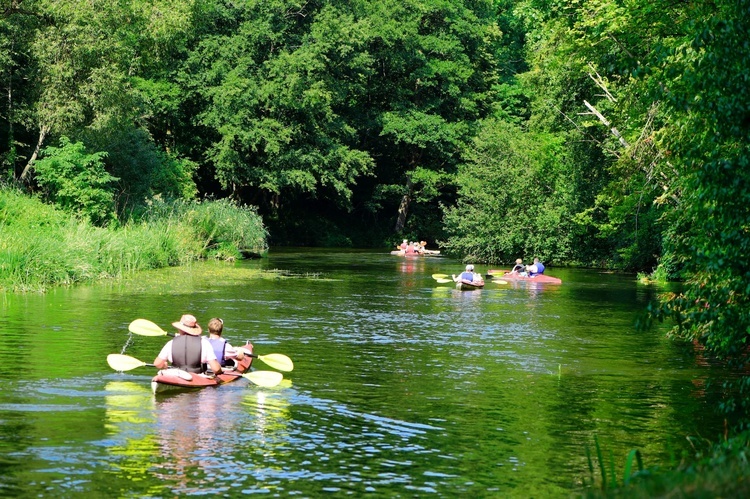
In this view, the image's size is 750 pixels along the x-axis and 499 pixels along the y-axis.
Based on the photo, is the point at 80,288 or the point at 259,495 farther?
the point at 80,288

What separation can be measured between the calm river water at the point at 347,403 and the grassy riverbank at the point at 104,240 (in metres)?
1.27

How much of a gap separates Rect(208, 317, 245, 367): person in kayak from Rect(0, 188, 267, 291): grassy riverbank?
38.8ft

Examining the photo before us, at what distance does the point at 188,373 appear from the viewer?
15578mm

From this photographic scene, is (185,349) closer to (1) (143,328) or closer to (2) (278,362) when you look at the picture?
(2) (278,362)

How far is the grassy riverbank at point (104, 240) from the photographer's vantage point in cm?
2762

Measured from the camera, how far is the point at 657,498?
678 centimetres

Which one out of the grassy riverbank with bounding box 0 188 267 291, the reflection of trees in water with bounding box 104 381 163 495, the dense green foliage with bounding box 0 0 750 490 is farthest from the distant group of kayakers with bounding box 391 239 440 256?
the reflection of trees in water with bounding box 104 381 163 495

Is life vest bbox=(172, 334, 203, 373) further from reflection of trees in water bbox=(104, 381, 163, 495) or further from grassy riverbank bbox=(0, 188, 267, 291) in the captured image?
grassy riverbank bbox=(0, 188, 267, 291)

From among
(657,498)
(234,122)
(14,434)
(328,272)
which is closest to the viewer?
(657,498)

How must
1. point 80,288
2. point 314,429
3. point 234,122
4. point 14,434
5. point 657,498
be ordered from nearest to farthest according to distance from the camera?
point 657,498 → point 14,434 → point 314,429 → point 80,288 → point 234,122

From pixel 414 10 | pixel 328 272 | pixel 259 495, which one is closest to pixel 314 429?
pixel 259 495

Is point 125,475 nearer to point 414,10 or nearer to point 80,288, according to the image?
point 80,288

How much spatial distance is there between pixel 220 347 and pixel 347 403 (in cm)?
278

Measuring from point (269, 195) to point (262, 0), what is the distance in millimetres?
11919
